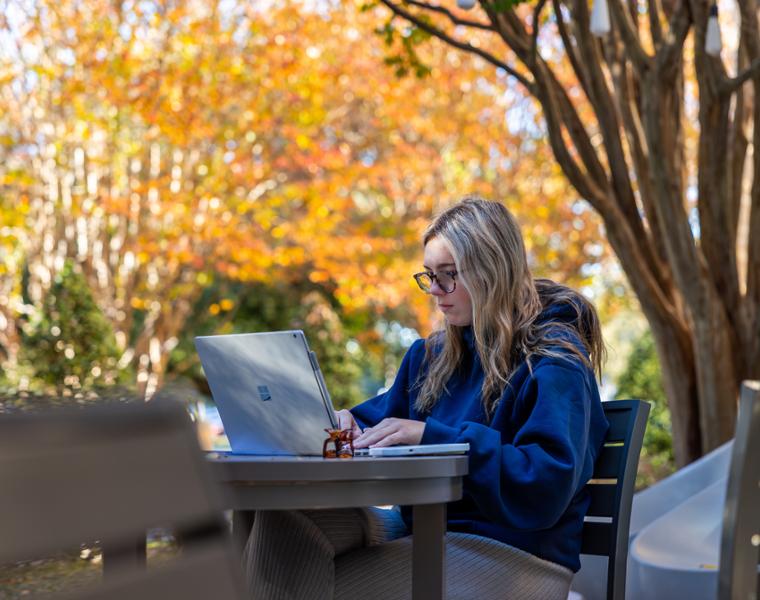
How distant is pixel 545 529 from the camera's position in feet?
7.43

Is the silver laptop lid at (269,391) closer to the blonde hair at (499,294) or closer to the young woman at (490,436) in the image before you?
the young woman at (490,436)

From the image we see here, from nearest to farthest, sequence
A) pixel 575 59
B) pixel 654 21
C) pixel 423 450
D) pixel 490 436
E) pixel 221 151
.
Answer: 1. pixel 423 450
2. pixel 490 436
3. pixel 654 21
4. pixel 575 59
5. pixel 221 151

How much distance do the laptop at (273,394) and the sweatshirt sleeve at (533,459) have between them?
8cm

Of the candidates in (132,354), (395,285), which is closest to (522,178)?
(395,285)

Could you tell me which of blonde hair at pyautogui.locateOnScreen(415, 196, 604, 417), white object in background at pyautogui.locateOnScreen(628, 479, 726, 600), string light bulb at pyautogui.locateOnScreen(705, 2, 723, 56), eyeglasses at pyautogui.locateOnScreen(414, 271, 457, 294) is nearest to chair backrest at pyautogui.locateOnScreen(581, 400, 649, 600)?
blonde hair at pyautogui.locateOnScreen(415, 196, 604, 417)

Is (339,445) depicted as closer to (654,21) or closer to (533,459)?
(533,459)

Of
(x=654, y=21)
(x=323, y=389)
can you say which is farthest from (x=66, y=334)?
(x=323, y=389)

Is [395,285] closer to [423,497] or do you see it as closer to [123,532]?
[423,497]

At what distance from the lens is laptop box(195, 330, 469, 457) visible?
2.01m

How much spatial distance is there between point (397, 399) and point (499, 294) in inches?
20.1

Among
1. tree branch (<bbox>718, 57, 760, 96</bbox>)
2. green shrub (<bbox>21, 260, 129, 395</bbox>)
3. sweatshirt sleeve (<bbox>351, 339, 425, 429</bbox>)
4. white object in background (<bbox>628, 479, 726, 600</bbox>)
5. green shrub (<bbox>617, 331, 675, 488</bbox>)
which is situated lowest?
green shrub (<bbox>617, 331, 675, 488</bbox>)

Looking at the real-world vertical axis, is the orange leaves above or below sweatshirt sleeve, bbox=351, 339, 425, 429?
above

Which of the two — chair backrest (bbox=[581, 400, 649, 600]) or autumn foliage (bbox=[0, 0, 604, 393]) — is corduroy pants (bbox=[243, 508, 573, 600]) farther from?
autumn foliage (bbox=[0, 0, 604, 393])

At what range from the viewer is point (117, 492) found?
2.27ft
